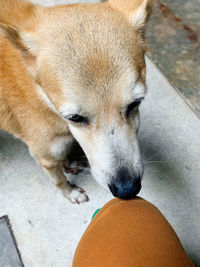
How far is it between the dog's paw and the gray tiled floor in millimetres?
575

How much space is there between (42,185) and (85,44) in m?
1.54

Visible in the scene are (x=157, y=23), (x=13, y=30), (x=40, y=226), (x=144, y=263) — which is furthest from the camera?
(x=157, y=23)

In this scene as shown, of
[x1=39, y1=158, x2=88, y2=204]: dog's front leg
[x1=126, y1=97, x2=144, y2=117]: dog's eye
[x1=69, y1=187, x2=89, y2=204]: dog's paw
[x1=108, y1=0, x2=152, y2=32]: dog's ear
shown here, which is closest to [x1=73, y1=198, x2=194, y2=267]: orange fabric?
[x1=126, y1=97, x2=144, y2=117]: dog's eye

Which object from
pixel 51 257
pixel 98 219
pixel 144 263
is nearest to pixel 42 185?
pixel 51 257

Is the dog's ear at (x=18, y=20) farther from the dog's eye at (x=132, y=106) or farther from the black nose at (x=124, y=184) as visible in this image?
the black nose at (x=124, y=184)

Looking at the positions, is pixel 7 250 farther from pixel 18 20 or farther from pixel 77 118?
pixel 18 20

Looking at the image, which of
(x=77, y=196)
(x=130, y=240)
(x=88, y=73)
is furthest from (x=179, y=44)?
(x=130, y=240)

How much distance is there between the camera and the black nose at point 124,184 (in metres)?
1.53

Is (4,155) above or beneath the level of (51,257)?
above

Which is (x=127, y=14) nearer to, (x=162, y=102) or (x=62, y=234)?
(x=162, y=102)

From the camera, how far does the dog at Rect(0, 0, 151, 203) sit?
4.54ft

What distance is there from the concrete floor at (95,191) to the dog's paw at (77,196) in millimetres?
50

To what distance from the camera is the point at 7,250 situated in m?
2.25

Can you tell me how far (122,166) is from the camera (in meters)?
1.54
